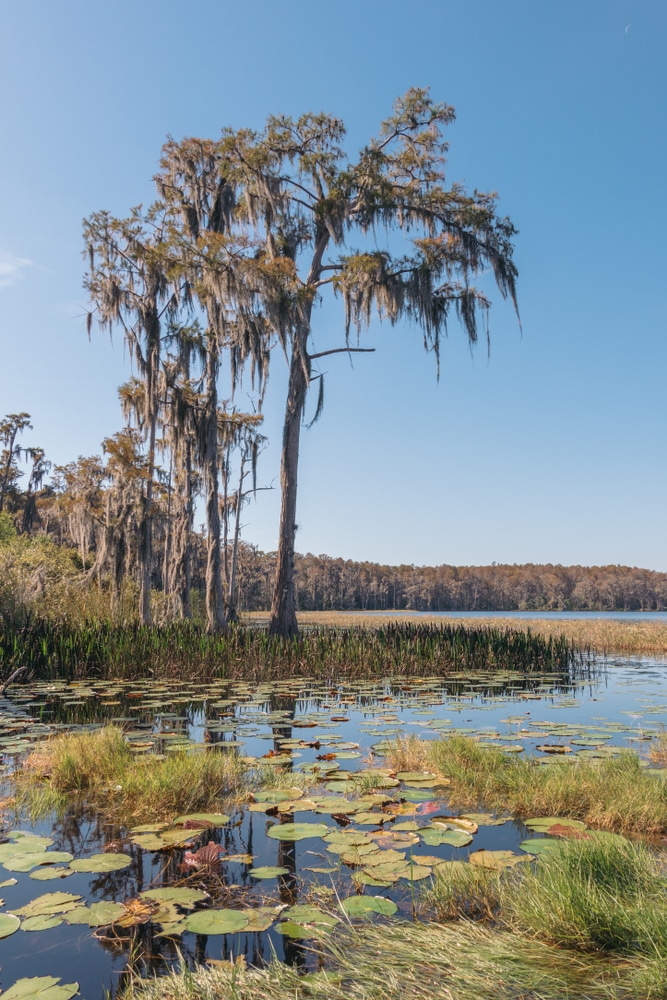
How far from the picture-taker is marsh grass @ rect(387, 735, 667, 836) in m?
3.94

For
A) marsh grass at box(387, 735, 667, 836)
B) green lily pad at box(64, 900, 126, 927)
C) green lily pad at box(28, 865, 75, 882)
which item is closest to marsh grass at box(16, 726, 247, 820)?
green lily pad at box(28, 865, 75, 882)

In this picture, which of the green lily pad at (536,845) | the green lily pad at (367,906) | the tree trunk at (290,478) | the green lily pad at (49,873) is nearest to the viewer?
the green lily pad at (367,906)

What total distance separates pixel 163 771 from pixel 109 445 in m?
19.5

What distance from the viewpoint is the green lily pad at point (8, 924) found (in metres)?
2.49

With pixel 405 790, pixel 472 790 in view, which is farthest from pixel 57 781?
pixel 472 790

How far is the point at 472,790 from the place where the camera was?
4.55 metres

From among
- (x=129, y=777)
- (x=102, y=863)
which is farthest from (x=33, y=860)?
(x=129, y=777)

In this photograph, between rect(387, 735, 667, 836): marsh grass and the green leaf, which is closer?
the green leaf

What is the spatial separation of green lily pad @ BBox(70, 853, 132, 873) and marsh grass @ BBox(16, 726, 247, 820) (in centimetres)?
73

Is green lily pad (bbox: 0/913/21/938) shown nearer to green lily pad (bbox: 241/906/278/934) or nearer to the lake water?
the lake water

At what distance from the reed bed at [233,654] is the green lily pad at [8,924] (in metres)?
7.74

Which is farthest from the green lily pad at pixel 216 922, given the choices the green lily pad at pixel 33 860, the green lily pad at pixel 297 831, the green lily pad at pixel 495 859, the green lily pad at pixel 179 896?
the green lily pad at pixel 495 859

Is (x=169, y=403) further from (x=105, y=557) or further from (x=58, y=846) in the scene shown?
(x=58, y=846)

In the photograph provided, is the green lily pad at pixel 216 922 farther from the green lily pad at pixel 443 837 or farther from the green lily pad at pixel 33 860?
the green lily pad at pixel 443 837
